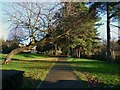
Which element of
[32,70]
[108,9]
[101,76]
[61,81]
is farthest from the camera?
[108,9]

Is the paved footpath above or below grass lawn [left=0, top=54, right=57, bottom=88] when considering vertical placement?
above

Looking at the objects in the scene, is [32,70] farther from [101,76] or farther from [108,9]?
[108,9]

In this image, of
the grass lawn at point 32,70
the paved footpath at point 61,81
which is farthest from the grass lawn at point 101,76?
the grass lawn at point 32,70

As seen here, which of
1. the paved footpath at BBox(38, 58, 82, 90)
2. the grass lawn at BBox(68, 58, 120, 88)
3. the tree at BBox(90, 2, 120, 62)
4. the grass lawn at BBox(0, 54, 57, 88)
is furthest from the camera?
the tree at BBox(90, 2, 120, 62)

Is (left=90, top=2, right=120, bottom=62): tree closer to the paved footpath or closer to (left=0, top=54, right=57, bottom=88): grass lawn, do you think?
(left=0, top=54, right=57, bottom=88): grass lawn

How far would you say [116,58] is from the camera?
124 ft

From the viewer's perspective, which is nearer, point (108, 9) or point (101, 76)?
point (101, 76)

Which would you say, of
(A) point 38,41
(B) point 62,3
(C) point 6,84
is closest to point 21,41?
(A) point 38,41

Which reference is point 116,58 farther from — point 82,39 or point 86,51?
point 86,51

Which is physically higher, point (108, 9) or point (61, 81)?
point (108, 9)

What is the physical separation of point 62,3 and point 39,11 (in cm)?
257

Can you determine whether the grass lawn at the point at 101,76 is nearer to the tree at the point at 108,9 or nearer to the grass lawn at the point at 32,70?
the grass lawn at the point at 32,70

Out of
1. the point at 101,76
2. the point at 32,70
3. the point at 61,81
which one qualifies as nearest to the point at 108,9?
the point at 32,70

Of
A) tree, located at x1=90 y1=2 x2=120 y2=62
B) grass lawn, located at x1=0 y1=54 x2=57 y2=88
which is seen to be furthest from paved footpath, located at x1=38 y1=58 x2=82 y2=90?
tree, located at x1=90 y1=2 x2=120 y2=62
